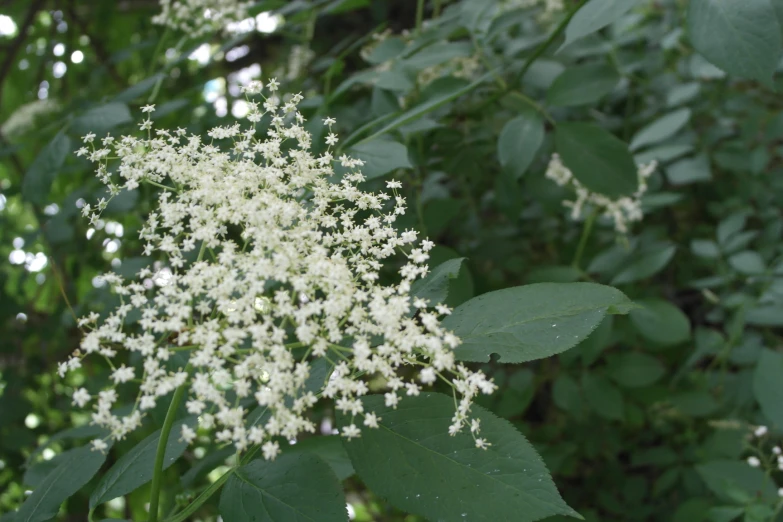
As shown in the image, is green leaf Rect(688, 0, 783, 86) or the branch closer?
green leaf Rect(688, 0, 783, 86)

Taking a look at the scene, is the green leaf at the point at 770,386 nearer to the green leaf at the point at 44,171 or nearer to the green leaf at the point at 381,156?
the green leaf at the point at 381,156

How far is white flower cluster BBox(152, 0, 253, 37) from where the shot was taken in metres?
2.18

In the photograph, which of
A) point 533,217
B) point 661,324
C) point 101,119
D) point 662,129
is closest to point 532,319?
point 661,324

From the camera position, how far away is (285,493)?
39.4 inches

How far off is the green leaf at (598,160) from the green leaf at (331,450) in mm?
945

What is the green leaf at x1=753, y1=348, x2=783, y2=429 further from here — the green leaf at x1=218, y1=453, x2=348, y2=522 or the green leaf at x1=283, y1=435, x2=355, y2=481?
the green leaf at x1=218, y1=453, x2=348, y2=522

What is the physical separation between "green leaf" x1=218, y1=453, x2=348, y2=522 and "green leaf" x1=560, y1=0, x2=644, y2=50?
1.04m

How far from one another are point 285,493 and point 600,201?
1.50 metres

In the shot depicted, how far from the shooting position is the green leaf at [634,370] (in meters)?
2.19

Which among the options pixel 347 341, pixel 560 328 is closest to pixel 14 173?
pixel 347 341

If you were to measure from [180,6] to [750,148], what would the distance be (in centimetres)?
226

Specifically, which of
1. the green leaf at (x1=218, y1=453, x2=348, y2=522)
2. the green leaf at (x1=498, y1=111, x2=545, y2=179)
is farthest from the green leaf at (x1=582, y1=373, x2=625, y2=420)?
the green leaf at (x1=218, y1=453, x2=348, y2=522)

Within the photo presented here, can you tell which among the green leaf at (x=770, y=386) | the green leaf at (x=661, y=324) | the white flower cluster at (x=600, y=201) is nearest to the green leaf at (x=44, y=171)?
the white flower cluster at (x=600, y=201)

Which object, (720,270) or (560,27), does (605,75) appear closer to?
(560,27)
